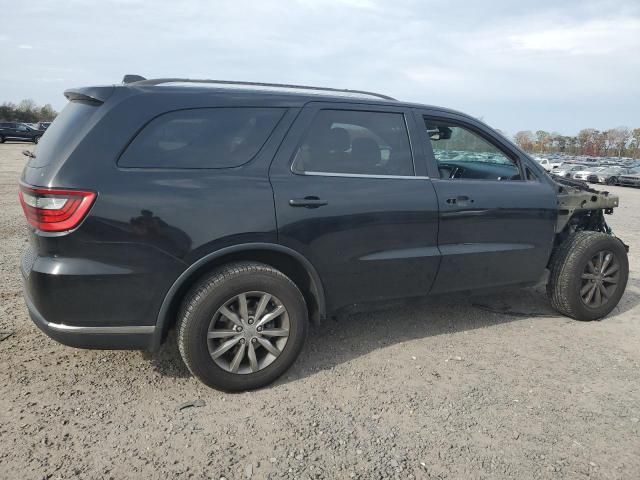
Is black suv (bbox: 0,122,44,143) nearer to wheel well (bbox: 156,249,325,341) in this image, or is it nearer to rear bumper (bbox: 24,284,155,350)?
rear bumper (bbox: 24,284,155,350)

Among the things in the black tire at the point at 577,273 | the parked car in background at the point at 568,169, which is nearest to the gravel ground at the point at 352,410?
the black tire at the point at 577,273

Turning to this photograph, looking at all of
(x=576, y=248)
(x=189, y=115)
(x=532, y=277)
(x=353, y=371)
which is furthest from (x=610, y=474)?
(x=189, y=115)

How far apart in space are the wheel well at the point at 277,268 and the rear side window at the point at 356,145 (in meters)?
0.56

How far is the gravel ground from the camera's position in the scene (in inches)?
94.0

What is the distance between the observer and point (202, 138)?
283 centimetres

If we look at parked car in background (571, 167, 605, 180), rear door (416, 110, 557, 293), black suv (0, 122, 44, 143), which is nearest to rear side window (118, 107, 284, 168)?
rear door (416, 110, 557, 293)

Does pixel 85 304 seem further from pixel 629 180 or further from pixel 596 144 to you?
pixel 596 144

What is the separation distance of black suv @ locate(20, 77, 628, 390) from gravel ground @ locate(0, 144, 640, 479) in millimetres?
351

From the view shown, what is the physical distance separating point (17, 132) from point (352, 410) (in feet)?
→ 133

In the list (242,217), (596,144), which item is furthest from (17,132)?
(596,144)

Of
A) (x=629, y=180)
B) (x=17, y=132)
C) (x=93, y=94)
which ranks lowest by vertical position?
(x=17, y=132)

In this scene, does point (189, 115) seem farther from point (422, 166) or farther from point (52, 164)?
point (422, 166)

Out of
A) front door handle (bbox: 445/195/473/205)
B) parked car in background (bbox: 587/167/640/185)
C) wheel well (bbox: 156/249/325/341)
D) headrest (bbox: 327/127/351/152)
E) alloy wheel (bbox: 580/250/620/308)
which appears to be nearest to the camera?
wheel well (bbox: 156/249/325/341)

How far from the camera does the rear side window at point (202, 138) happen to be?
105 inches
